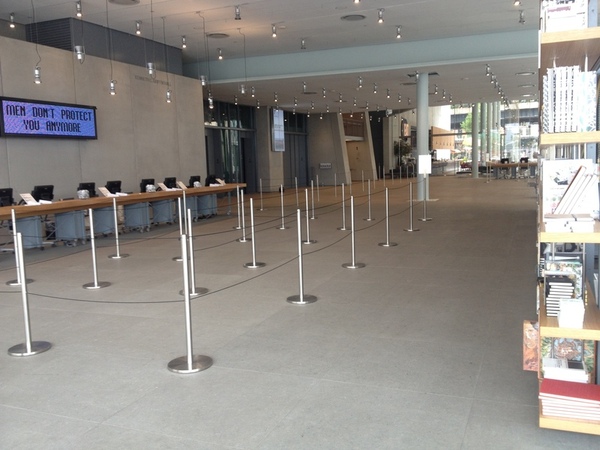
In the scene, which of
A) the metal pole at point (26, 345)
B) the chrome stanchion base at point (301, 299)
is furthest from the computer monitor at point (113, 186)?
the metal pole at point (26, 345)

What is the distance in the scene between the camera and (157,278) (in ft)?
23.7

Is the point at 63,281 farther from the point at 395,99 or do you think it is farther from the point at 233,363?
the point at 395,99

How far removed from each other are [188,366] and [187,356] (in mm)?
95

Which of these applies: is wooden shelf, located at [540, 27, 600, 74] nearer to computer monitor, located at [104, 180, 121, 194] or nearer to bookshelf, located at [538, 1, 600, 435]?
bookshelf, located at [538, 1, 600, 435]

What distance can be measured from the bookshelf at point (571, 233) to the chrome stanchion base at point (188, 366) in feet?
7.53

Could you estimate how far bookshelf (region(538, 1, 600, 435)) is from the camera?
8.56ft

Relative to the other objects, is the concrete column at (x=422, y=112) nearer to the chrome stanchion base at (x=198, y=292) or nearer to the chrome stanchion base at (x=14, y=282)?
the chrome stanchion base at (x=198, y=292)

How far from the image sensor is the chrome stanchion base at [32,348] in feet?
14.6

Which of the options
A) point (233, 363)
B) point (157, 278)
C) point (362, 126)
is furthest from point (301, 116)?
point (233, 363)

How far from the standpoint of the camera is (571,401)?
285 centimetres

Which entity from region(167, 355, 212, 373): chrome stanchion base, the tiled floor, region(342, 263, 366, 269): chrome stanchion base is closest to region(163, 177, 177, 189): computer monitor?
the tiled floor

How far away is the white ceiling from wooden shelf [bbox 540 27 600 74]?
903 centimetres

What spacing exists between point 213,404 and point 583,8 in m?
3.00

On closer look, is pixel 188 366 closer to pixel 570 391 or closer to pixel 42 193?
pixel 570 391
